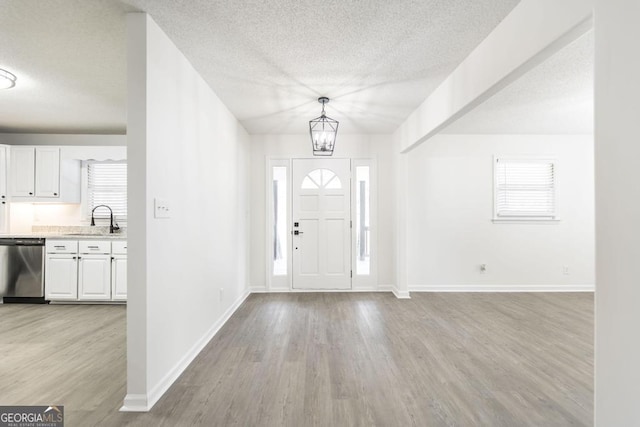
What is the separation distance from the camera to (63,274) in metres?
4.69

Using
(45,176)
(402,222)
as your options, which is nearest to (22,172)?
(45,176)

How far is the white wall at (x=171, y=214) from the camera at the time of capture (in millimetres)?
2143

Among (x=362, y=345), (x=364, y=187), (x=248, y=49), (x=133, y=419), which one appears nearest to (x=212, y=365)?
(x=133, y=419)

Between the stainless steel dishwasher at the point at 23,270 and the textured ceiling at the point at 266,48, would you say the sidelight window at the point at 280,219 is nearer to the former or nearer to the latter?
the textured ceiling at the point at 266,48

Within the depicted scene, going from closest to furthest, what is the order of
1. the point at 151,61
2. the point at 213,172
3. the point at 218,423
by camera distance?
the point at 218,423
the point at 151,61
the point at 213,172

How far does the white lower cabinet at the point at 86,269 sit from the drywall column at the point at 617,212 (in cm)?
515

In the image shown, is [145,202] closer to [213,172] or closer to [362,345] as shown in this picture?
[213,172]

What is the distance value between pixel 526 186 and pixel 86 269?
22.8 feet

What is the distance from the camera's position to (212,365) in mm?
2793

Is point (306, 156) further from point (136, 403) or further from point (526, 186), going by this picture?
point (136, 403)

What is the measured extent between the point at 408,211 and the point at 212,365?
152 inches

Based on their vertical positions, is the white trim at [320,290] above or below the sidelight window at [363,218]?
below

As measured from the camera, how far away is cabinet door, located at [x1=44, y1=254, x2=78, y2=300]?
15.4ft

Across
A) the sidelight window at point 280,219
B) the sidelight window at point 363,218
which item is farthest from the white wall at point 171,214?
the sidelight window at point 363,218
